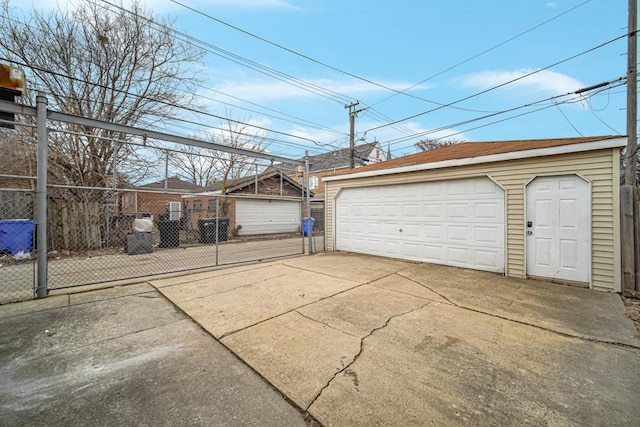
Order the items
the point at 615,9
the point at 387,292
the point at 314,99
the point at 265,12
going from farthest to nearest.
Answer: the point at 314,99
the point at 265,12
the point at 615,9
the point at 387,292

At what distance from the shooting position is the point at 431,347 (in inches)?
103

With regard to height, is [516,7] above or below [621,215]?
above

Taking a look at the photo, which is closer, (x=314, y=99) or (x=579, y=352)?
(x=579, y=352)

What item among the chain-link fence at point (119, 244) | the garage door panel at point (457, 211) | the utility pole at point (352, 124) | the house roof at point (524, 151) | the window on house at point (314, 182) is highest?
the utility pole at point (352, 124)

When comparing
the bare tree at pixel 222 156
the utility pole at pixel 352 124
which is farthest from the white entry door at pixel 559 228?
the bare tree at pixel 222 156

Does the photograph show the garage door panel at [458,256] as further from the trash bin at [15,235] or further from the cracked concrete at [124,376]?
the trash bin at [15,235]

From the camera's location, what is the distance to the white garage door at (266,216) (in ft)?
48.9

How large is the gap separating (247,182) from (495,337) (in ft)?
43.3

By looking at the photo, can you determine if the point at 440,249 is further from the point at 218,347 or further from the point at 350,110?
the point at 350,110

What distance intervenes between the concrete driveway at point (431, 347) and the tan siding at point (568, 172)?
1.68ft

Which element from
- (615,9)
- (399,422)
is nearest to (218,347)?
(399,422)

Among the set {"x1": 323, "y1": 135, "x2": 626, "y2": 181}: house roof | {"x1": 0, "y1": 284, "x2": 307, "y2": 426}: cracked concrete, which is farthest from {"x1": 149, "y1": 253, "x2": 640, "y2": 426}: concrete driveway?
{"x1": 323, "y1": 135, "x2": 626, "y2": 181}: house roof

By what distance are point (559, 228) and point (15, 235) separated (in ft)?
43.9

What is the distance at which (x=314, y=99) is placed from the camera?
12.6 meters
